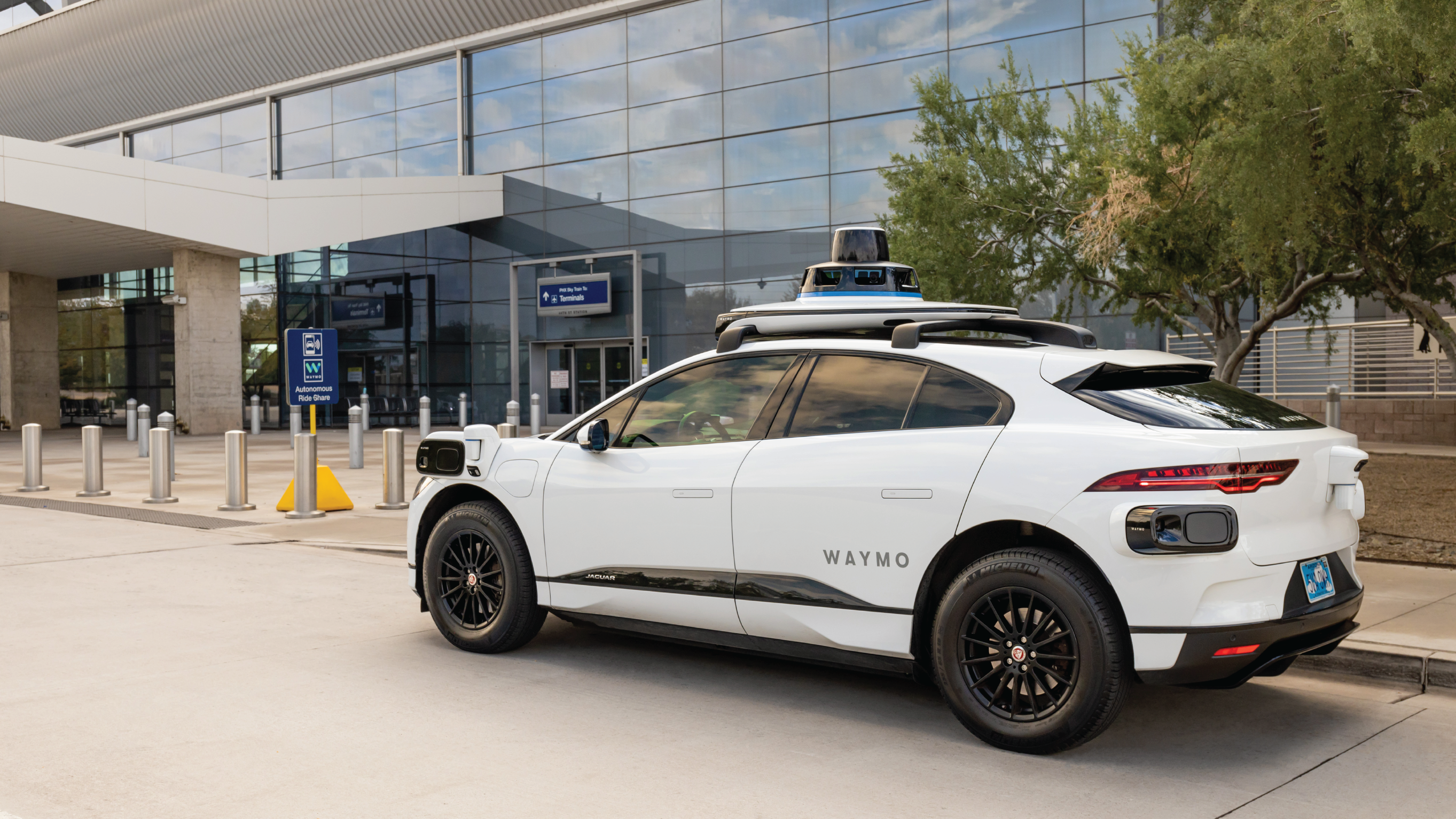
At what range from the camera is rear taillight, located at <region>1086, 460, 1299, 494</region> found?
4.51m

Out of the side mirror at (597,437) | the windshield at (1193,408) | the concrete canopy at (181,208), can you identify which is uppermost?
the concrete canopy at (181,208)

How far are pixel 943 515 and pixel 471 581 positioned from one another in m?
2.90

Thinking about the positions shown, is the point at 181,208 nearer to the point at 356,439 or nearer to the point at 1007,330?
the point at 356,439

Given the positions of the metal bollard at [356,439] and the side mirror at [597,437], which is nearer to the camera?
the side mirror at [597,437]

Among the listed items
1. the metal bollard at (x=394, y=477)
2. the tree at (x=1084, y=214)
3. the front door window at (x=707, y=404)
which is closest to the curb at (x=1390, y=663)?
the front door window at (x=707, y=404)

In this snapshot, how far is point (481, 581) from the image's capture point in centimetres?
658

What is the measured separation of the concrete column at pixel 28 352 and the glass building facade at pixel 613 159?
2547 mm

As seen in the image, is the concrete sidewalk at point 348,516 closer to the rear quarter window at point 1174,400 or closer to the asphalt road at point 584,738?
the asphalt road at point 584,738

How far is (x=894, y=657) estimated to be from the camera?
16.8 ft

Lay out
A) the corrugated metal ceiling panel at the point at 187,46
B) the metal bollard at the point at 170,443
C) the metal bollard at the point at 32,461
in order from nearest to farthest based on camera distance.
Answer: the metal bollard at the point at 170,443 → the metal bollard at the point at 32,461 → the corrugated metal ceiling panel at the point at 187,46

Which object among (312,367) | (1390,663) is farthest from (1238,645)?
(312,367)

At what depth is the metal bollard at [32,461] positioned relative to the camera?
1608cm

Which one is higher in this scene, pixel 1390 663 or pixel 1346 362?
pixel 1346 362

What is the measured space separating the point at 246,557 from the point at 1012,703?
296 inches
